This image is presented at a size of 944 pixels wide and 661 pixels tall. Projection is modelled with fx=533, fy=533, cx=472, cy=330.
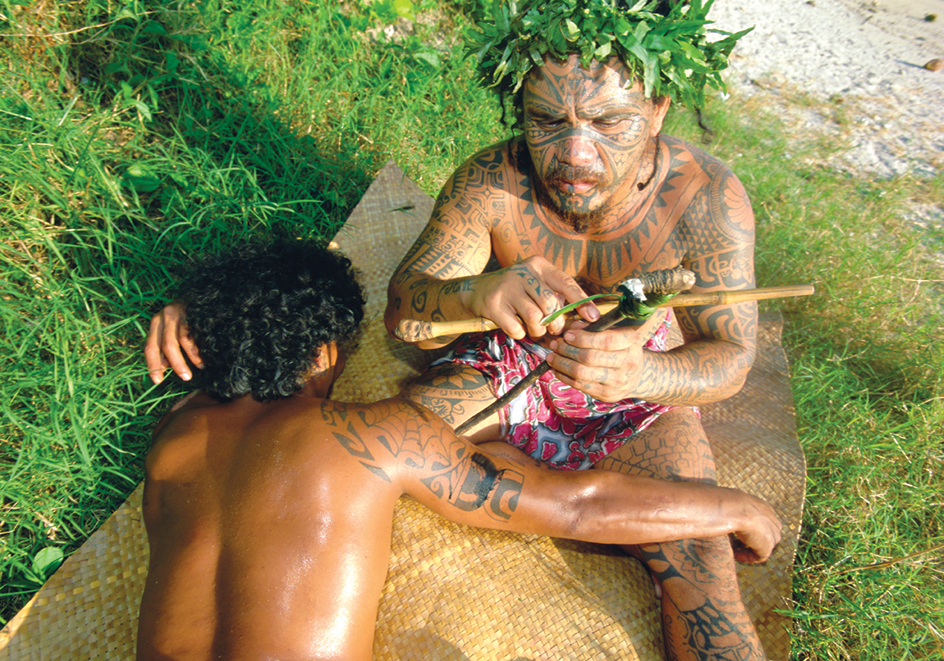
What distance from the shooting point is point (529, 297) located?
1.75 metres

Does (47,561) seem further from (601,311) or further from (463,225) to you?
(601,311)

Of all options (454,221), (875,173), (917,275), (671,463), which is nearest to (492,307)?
(454,221)

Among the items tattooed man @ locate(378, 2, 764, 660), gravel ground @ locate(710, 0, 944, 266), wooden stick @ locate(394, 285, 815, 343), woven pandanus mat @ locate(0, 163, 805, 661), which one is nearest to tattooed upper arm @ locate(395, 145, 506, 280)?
tattooed man @ locate(378, 2, 764, 660)

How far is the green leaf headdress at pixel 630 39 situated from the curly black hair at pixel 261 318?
1241 mm

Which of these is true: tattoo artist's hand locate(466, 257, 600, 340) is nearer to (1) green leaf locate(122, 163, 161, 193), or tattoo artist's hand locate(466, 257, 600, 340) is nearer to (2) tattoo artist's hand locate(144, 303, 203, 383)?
(2) tattoo artist's hand locate(144, 303, 203, 383)

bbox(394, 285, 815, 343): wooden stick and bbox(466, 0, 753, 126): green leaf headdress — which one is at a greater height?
bbox(466, 0, 753, 126): green leaf headdress

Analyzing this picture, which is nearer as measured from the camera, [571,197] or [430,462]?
[430,462]

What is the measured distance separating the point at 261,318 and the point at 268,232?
3.88 feet

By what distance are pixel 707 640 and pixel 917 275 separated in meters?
3.10

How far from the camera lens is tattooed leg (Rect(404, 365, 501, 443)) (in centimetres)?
236

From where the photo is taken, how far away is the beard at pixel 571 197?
2104 millimetres

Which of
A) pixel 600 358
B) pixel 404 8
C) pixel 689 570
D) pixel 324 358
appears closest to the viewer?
pixel 600 358

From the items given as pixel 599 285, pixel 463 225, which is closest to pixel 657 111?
pixel 599 285

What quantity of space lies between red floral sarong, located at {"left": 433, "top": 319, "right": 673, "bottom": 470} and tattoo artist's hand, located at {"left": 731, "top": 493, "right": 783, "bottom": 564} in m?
0.51
